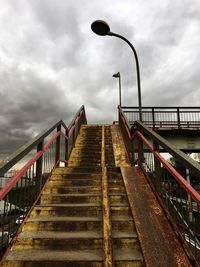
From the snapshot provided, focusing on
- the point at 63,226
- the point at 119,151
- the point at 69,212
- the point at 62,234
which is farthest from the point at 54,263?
the point at 119,151

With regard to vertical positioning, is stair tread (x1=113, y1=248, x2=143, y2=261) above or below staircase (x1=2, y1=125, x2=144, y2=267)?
below

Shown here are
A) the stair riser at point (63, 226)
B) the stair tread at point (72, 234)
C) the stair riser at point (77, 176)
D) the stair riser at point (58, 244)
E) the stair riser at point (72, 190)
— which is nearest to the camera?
the stair riser at point (58, 244)

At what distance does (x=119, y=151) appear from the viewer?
30.5 ft

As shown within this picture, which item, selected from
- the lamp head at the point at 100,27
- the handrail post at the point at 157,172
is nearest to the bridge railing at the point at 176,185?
the handrail post at the point at 157,172

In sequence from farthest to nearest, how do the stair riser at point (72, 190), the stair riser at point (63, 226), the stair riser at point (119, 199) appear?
the stair riser at point (72, 190) < the stair riser at point (119, 199) < the stair riser at point (63, 226)

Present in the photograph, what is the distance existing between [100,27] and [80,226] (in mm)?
6345

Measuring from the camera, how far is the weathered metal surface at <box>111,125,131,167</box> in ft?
25.7

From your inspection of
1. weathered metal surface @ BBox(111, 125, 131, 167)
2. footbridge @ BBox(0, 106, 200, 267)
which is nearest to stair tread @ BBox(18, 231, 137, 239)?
footbridge @ BBox(0, 106, 200, 267)

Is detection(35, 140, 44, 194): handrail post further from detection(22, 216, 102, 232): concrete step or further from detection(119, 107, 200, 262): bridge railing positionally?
detection(119, 107, 200, 262): bridge railing

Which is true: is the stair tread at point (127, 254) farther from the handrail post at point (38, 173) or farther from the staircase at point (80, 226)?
the handrail post at point (38, 173)

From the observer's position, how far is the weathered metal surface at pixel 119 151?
7.83 metres

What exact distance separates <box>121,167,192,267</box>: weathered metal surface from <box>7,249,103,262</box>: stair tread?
0.65 metres

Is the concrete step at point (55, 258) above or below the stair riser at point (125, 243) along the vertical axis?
below

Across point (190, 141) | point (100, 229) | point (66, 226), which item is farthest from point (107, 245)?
point (190, 141)
